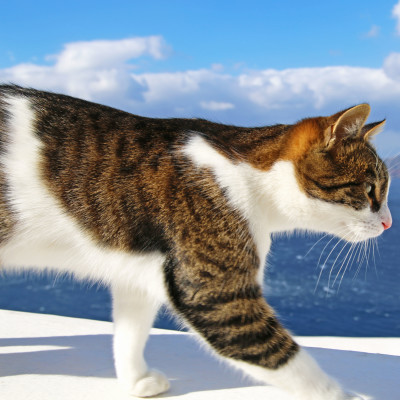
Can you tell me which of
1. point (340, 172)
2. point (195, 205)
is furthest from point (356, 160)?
point (195, 205)

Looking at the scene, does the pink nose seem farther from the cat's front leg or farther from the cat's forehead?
the cat's front leg

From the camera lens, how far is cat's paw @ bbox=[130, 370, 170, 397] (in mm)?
1852

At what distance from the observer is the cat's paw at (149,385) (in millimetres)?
1852

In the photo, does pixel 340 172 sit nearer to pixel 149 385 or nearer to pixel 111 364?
pixel 149 385

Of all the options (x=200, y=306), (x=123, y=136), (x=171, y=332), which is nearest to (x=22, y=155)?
(x=123, y=136)

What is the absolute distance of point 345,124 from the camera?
158cm

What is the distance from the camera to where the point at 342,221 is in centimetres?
168

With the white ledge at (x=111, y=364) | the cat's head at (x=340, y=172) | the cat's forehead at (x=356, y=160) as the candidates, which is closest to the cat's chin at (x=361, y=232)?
the cat's head at (x=340, y=172)

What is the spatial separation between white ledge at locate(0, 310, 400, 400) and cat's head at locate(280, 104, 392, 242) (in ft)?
2.01

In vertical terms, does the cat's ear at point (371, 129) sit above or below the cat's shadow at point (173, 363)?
above

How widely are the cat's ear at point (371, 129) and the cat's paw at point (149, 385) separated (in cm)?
100

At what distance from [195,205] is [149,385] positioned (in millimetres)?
654

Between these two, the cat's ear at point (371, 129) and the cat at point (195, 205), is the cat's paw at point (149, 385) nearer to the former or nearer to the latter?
the cat at point (195, 205)

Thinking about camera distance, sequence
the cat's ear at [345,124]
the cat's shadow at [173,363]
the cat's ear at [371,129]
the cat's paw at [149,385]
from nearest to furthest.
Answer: the cat's ear at [345,124]
the cat's ear at [371,129]
the cat's paw at [149,385]
the cat's shadow at [173,363]
